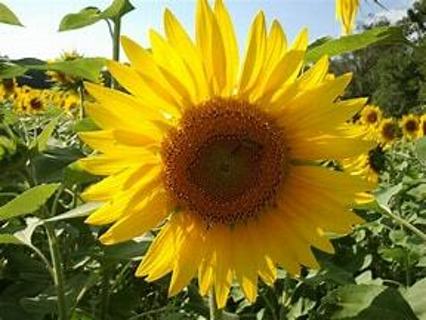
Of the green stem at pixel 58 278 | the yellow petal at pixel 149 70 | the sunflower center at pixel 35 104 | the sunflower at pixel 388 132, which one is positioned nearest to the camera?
the yellow petal at pixel 149 70

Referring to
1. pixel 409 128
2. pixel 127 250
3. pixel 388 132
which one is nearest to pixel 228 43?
pixel 127 250

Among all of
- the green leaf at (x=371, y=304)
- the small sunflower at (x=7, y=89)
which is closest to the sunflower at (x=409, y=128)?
the small sunflower at (x=7, y=89)

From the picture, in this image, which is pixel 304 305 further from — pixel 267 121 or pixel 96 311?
pixel 267 121

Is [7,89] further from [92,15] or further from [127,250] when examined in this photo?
[127,250]

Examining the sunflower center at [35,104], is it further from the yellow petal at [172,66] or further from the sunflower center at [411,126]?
the yellow petal at [172,66]

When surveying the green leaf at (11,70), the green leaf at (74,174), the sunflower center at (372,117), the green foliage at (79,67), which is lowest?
the sunflower center at (372,117)

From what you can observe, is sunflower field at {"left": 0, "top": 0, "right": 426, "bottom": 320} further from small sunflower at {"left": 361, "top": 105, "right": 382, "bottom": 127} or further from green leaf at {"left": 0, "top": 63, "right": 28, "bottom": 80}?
small sunflower at {"left": 361, "top": 105, "right": 382, "bottom": 127}
